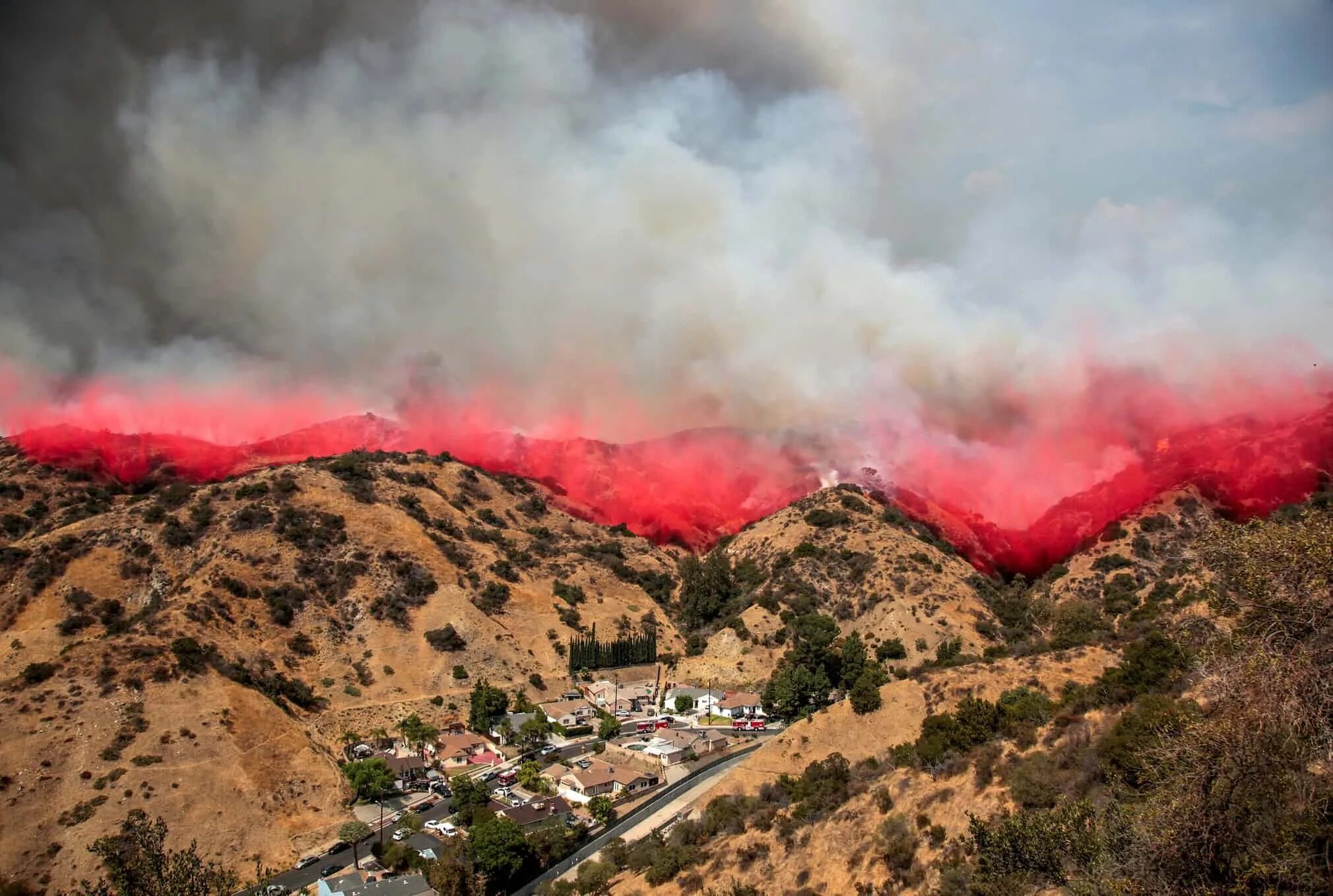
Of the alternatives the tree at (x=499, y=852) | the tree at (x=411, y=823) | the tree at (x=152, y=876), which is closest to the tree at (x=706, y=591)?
the tree at (x=411, y=823)

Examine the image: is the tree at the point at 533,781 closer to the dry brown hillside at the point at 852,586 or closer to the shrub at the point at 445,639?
the shrub at the point at 445,639

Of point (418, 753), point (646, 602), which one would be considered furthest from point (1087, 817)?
point (646, 602)

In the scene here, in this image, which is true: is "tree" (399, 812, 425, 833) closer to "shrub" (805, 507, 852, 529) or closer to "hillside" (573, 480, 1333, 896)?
"hillside" (573, 480, 1333, 896)

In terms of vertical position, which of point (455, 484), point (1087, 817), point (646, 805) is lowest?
point (646, 805)

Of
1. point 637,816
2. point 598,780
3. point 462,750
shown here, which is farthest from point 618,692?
point 637,816

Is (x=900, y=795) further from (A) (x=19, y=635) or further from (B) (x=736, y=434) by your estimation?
(B) (x=736, y=434)

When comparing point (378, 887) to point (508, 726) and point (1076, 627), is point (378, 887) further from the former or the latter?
point (1076, 627)
